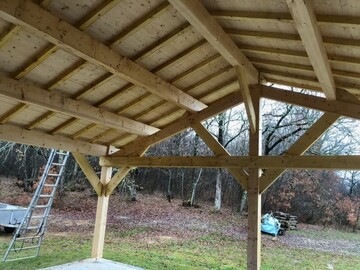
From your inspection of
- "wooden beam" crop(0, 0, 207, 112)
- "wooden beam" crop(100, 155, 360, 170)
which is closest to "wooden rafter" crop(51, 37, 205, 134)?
"wooden beam" crop(0, 0, 207, 112)

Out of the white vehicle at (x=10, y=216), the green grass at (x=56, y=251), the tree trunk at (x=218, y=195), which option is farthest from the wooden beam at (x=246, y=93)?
the tree trunk at (x=218, y=195)

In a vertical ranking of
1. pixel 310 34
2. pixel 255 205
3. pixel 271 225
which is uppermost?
pixel 310 34

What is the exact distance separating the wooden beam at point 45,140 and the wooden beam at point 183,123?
47 cm

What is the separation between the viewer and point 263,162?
4.31 meters

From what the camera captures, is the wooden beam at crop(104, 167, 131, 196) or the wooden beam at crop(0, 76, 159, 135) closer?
the wooden beam at crop(0, 76, 159, 135)

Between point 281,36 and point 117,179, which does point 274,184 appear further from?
point 281,36

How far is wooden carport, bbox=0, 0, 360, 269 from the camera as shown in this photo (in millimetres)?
2687

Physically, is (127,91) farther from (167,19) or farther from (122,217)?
(122,217)

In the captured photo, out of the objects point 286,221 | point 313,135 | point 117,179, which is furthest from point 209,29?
point 286,221

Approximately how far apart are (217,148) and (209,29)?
2.25 m

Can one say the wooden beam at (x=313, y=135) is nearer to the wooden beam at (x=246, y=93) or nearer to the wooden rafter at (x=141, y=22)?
the wooden beam at (x=246, y=93)

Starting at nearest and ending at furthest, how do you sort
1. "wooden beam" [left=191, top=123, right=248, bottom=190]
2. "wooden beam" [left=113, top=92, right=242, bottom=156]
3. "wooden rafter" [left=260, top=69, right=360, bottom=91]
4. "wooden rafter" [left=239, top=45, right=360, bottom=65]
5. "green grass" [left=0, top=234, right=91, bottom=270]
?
"wooden rafter" [left=239, top=45, right=360, bottom=65] < "wooden rafter" [left=260, top=69, right=360, bottom=91] < "wooden beam" [left=191, top=123, right=248, bottom=190] < "wooden beam" [left=113, top=92, right=242, bottom=156] < "green grass" [left=0, top=234, right=91, bottom=270]

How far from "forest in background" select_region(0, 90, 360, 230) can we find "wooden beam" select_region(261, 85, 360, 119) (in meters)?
6.23

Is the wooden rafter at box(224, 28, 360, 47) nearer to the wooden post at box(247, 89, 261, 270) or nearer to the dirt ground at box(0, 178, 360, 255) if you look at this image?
the wooden post at box(247, 89, 261, 270)
